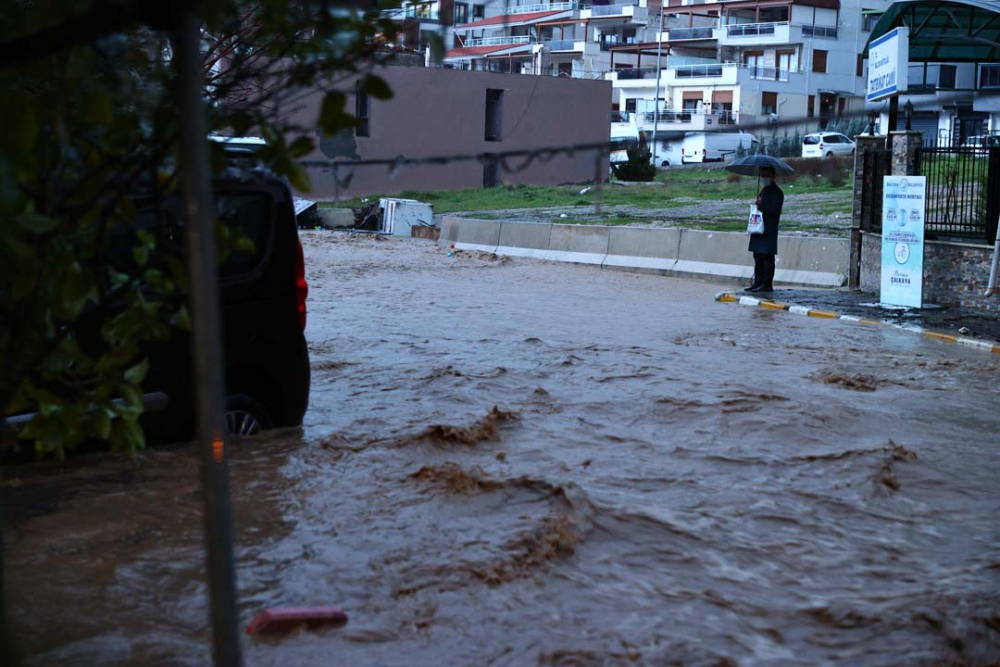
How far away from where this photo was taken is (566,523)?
6.47 meters

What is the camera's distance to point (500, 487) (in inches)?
287

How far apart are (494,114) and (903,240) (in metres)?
42.3

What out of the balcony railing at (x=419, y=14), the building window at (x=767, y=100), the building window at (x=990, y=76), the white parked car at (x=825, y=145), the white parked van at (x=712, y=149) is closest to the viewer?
the balcony railing at (x=419, y=14)

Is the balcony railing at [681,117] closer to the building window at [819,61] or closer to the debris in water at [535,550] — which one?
the building window at [819,61]

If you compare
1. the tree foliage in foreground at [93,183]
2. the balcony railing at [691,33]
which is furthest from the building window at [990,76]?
the tree foliage in foreground at [93,183]

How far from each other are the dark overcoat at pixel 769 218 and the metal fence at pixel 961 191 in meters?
2.12

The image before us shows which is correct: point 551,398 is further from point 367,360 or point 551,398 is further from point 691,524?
point 691,524

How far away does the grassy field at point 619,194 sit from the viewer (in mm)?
41188

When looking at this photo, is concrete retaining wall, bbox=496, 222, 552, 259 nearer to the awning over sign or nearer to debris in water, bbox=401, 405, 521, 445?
the awning over sign

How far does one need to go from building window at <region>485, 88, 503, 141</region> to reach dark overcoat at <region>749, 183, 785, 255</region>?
129ft

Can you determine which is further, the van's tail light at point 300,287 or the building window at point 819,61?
the building window at point 819,61

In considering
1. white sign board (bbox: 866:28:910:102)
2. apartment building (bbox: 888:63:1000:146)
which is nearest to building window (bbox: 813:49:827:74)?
apartment building (bbox: 888:63:1000:146)

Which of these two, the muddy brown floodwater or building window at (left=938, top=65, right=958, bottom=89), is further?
building window at (left=938, top=65, right=958, bottom=89)

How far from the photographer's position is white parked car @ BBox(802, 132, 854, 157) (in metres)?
56.2
